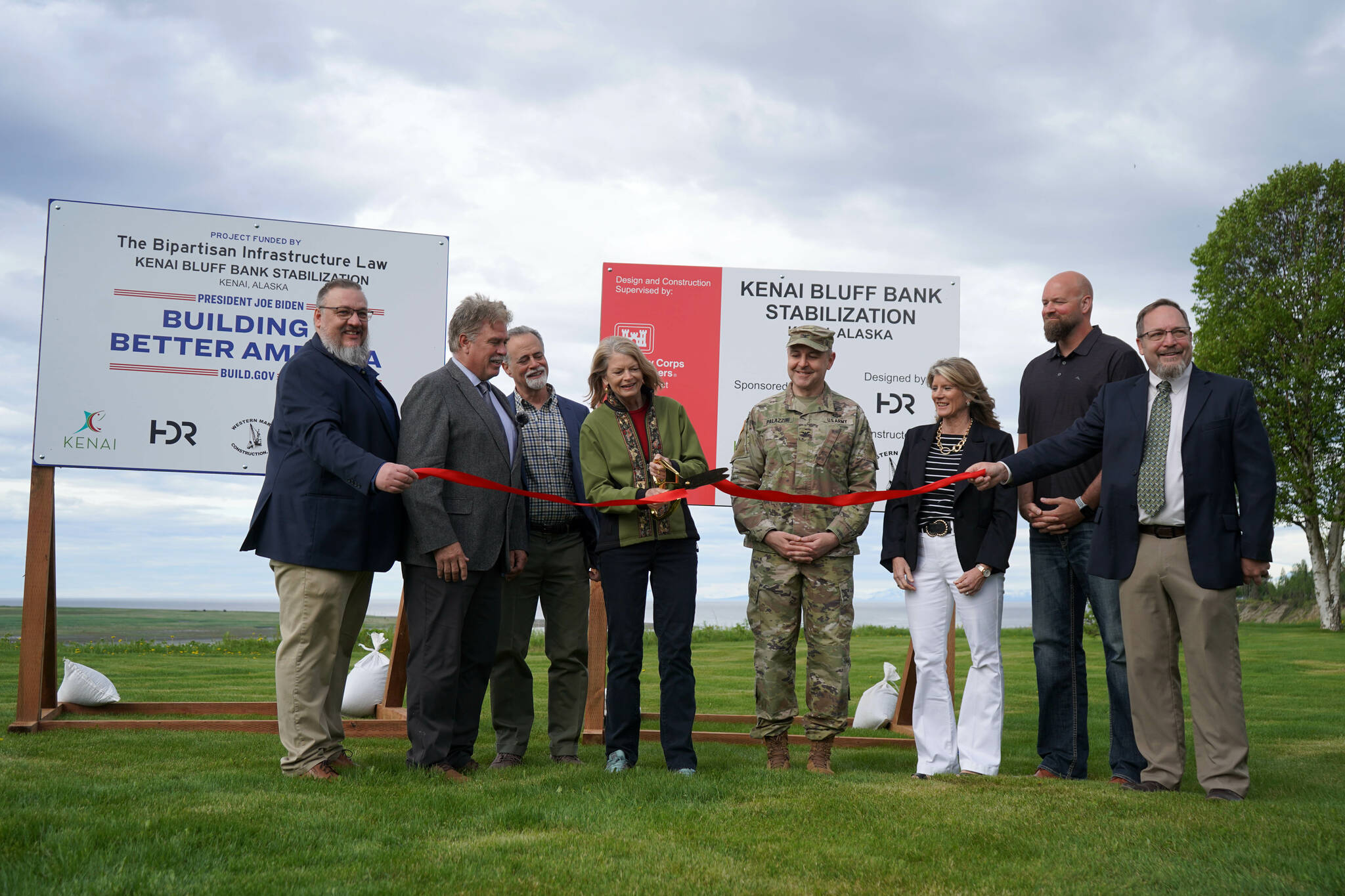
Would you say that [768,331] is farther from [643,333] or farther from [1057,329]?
[1057,329]

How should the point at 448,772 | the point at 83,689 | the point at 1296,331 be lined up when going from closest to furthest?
the point at 448,772
the point at 83,689
the point at 1296,331

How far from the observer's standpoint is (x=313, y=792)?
3.39 meters

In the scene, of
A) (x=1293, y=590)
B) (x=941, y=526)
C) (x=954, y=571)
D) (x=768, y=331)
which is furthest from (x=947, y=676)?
(x=1293, y=590)

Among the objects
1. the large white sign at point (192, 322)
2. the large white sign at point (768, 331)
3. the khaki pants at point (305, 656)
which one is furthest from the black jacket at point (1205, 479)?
the large white sign at point (192, 322)

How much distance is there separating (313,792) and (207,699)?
13.7 ft

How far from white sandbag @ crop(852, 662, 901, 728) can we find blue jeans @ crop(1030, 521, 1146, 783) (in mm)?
1707

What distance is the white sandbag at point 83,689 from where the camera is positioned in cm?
572

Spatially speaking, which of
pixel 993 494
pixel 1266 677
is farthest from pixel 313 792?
pixel 1266 677

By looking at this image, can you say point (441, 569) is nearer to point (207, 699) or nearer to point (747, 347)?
point (747, 347)

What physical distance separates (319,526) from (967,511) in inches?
107

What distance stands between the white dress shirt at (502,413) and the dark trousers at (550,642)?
0.42 meters

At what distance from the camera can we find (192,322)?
5539 mm

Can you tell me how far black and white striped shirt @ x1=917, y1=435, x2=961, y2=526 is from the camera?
4227mm

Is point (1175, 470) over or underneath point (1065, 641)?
over
